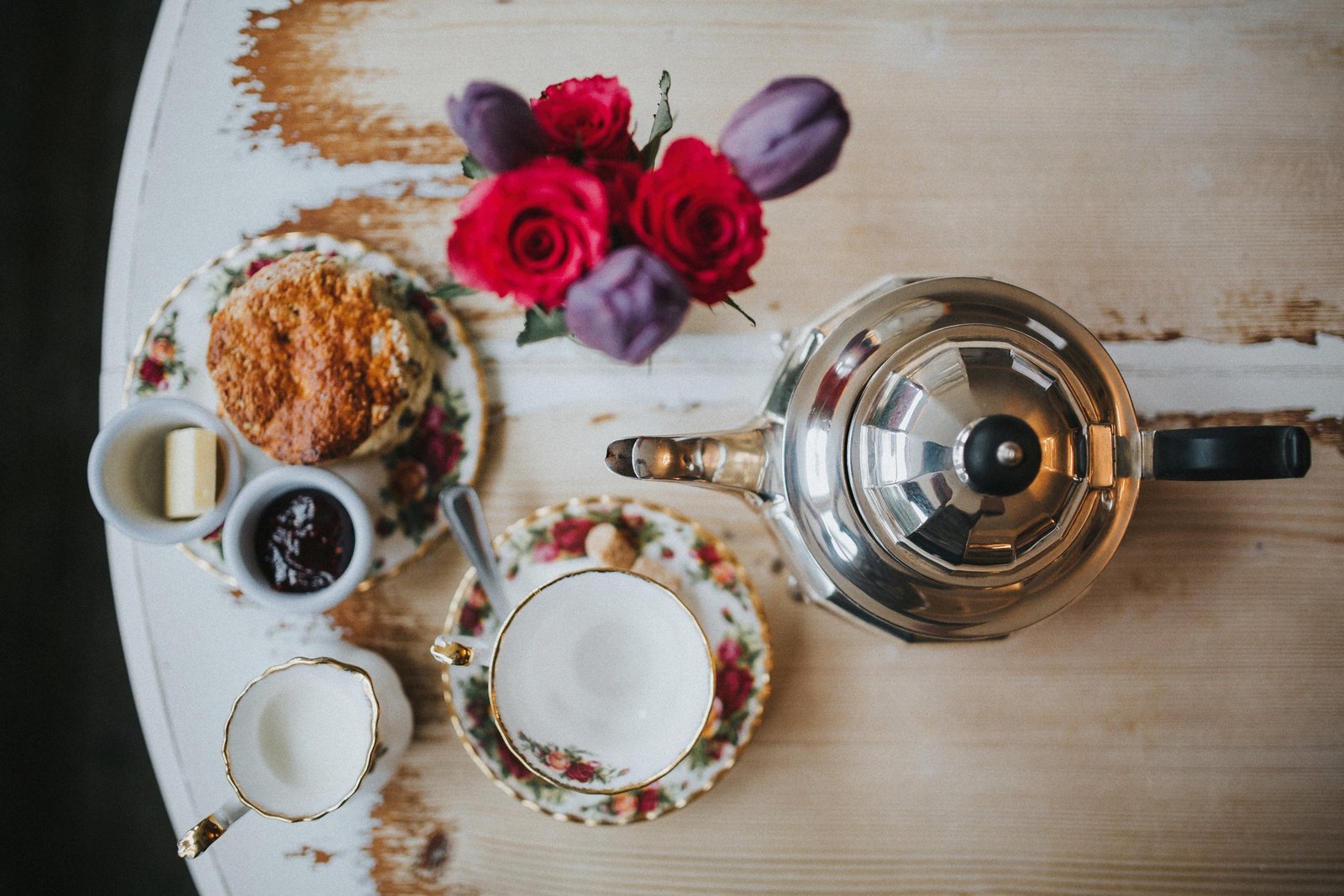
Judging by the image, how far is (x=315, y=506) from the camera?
65cm

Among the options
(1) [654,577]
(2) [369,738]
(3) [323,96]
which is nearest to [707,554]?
(1) [654,577]

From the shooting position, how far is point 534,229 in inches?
16.7

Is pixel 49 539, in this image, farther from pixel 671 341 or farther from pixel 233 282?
pixel 671 341

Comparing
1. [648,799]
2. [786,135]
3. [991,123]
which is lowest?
[648,799]

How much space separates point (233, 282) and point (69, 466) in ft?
2.00

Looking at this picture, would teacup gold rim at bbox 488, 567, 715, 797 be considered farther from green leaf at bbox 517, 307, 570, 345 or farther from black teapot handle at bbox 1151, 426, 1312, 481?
black teapot handle at bbox 1151, 426, 1312, 481

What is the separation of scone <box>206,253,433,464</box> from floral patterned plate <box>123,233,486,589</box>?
0.17ft

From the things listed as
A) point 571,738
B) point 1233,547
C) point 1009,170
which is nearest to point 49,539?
point 571,738

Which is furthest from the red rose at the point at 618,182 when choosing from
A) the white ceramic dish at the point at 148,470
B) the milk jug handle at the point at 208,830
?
the milk jug handle at the point at 208,830

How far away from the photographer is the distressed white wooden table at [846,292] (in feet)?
2.34

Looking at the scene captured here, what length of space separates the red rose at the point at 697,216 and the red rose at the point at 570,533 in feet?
1.05

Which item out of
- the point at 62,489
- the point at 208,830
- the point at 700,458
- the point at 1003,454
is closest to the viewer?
the point at 1003,454

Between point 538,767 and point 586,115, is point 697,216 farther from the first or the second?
point 538,767

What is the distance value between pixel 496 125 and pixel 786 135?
6.1 inches
